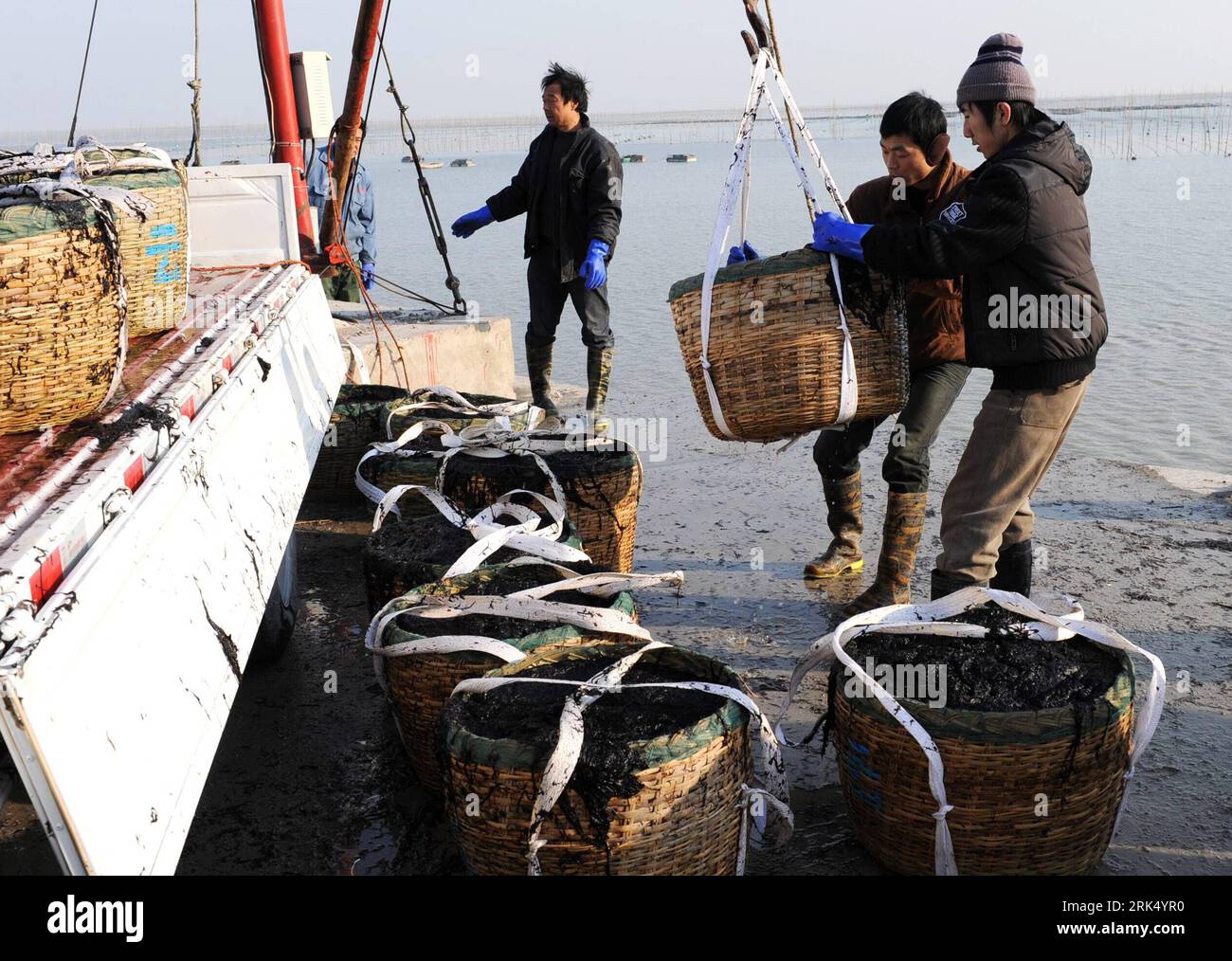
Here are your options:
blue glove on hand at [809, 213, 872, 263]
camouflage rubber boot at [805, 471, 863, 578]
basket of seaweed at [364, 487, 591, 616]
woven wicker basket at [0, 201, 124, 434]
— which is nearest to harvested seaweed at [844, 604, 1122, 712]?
basket of seaweed at [364, 487, 591, 616]

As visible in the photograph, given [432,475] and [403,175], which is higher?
[403,175]

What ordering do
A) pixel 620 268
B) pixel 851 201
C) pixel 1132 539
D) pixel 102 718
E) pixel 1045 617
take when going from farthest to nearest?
pixel 620 268, pixel 1132 539, pixel 851 201, pixel 1045 617, pixel 102 718

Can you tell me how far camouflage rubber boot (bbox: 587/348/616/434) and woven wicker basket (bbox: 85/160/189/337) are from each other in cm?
376

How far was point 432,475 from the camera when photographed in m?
5.11

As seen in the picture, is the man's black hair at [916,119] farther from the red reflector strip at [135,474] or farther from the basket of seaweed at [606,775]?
the red reflector strip at [135,474]

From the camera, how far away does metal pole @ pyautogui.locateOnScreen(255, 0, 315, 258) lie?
8156 millimetres

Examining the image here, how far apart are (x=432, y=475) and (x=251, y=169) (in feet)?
8.04

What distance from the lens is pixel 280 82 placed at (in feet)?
27.5

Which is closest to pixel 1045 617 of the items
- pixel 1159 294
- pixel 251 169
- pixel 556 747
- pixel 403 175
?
pixel 556 747

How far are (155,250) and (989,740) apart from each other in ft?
10.4

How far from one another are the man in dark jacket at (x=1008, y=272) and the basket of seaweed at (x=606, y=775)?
1.39 metres

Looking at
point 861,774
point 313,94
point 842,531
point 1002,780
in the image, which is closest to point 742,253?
point 842,531

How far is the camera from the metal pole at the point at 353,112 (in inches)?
322
